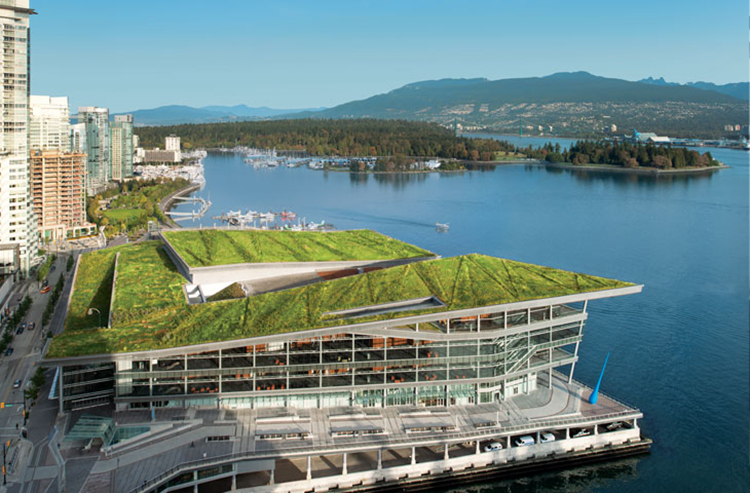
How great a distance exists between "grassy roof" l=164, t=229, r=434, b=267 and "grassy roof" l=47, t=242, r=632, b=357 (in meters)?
2.21

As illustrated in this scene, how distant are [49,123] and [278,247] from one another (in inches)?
1029

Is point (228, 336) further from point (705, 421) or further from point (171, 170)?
point (171, 170)

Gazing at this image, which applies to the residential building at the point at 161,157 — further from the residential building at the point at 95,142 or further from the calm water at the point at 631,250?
the residential building at the point at 95,142

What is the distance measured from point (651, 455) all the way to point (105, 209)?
3577 cm

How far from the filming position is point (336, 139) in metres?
88.9

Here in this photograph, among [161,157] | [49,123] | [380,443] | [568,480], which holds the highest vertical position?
[49,123]

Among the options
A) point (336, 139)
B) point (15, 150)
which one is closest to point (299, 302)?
point (15, 150)

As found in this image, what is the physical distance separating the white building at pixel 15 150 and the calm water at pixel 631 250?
16626 millimetres

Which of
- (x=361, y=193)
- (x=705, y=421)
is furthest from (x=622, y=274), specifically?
(x=361, y=193)

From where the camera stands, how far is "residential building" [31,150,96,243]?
1248 inches

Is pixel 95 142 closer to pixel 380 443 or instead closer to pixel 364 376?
pixel 364 376

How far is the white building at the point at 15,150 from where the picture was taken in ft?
79.9

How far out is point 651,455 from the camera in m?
14.3

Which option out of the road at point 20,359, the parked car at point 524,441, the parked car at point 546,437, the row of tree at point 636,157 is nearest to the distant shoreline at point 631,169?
the row of tree at point 636,157
